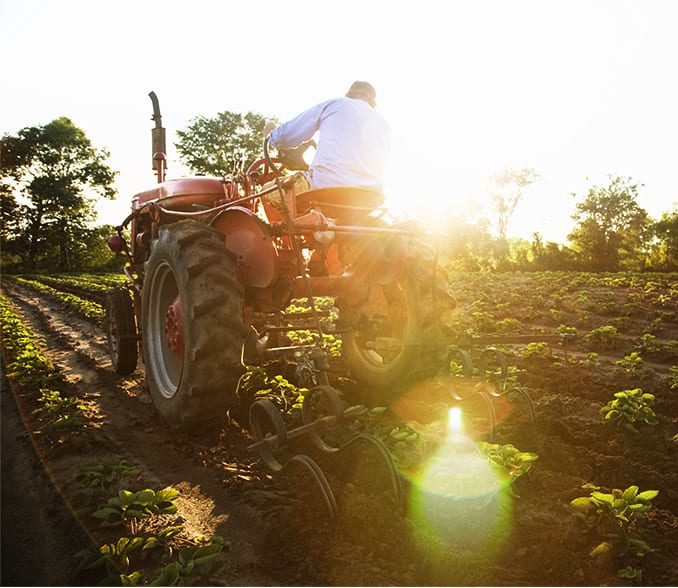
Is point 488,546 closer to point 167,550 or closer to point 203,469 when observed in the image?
point 167,550

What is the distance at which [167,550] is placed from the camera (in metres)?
2.05

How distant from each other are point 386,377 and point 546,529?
6.12 feet

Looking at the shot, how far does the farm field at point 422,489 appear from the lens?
1.94 meters

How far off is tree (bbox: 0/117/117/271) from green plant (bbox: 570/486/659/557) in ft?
143

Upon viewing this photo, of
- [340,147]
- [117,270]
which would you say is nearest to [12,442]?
[340,147]

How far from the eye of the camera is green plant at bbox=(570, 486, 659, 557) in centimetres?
200

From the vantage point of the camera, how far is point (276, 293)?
3.41 metres

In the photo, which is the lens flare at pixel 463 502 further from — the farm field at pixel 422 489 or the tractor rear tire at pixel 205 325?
the tractor rear tire at pixel 205 325

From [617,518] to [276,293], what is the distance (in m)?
2.26

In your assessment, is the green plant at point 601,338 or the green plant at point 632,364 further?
the green plant at point 601,338

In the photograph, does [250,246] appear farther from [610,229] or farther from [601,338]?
[610,229]

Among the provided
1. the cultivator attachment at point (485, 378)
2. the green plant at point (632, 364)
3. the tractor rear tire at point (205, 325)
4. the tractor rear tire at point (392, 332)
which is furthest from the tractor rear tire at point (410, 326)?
the green plant at point (632, 364)

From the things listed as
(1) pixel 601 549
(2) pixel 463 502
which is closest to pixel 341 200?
Answer: (2) pixel 463 502

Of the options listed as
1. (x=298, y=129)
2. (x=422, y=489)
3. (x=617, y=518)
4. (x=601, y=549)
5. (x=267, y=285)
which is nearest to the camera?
(x=601, y=549)
